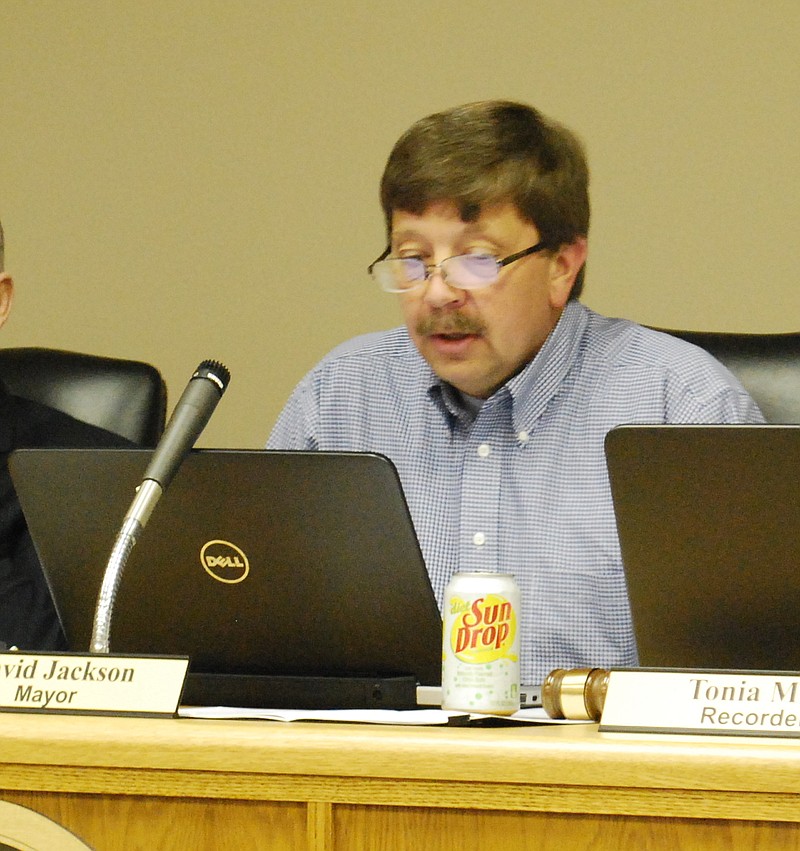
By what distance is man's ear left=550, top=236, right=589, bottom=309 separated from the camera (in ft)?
5.45

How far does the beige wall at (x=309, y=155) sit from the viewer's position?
2.29m

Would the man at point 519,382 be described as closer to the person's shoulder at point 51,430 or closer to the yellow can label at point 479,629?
the person's shoulder at point 51,430

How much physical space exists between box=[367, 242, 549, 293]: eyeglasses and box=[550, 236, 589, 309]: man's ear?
9 cm

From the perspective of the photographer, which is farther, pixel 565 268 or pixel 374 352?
pixel 374 352

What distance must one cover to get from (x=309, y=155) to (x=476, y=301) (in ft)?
3.22

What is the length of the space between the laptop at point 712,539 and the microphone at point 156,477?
1.05 ft

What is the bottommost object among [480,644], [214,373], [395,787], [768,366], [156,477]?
[395,787]

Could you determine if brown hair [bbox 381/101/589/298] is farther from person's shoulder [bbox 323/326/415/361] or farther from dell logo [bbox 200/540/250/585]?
dell logo [bbox 200/540/250/585]

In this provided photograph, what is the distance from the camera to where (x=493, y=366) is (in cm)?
160

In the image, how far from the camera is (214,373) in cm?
105

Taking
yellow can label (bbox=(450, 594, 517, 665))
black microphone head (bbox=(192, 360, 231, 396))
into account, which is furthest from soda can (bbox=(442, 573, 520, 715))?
black microphone head (bbox=(192, 360, 231, 396))

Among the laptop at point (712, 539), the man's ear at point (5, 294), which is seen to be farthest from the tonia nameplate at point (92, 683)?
the man's ear at point (5, 294)

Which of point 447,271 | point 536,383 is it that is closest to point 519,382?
point 536,383

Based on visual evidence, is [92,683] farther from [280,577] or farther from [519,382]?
[519,382]
